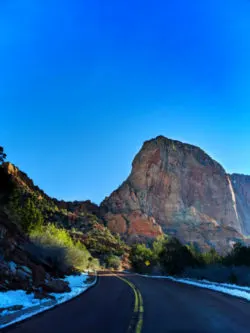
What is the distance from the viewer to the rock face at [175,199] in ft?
399

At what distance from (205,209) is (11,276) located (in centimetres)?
13132

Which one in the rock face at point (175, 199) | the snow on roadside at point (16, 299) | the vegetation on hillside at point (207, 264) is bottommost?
the snow on roadside at point (16, 299)

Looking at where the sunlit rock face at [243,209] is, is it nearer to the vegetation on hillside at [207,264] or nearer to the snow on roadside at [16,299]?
the vegetation on hillside at [207,264]

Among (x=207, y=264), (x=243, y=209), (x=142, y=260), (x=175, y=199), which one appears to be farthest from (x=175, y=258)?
(x=243, y=209)

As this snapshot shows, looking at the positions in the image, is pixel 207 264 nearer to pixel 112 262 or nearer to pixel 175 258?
pixel 175 258

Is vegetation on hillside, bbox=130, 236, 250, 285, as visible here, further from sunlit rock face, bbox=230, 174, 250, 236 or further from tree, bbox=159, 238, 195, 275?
sunlit rock face, bbox=230, 174, 250, 236

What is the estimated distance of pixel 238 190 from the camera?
199500 millimetres

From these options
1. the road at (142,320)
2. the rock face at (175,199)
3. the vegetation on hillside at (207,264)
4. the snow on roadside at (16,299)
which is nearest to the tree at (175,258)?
the vegetation on hillside at (207,264)

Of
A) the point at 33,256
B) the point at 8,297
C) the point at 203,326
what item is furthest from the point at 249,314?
the point at 33,256

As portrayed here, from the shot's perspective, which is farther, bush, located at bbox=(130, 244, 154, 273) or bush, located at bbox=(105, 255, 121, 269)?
bush, located at bbox=(105, 255, 121, 269)

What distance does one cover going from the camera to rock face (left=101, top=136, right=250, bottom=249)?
399 feet

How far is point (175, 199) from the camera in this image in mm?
135000

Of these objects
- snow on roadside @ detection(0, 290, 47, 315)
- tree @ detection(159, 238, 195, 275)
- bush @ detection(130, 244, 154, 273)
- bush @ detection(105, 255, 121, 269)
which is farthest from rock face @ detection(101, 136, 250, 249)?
snow on roadside @ detection(0, 290, 47, 315)

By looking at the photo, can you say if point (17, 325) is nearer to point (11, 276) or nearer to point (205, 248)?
point (11, 276)
